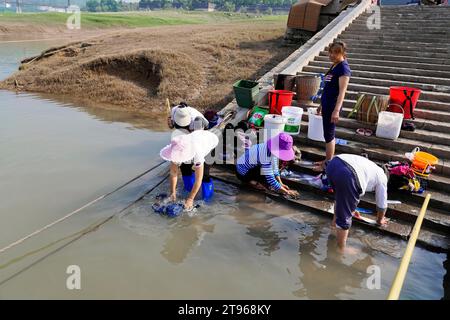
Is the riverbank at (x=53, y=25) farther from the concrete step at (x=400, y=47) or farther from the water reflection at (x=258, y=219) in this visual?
the water reflection at (x=258, y=219)

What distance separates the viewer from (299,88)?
809 centimetres

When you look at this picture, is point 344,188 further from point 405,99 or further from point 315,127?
point 405,99

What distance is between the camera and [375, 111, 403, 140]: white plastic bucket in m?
6.32

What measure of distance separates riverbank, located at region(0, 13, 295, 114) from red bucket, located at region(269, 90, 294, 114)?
3.48 metres

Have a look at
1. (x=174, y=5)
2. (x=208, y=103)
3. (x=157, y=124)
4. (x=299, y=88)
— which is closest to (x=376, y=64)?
(x=299, y=88)

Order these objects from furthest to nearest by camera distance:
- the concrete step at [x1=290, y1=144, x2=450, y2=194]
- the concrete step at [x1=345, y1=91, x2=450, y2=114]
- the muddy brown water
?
the concrete step at [x1=345, y1=91, x2=450, y2=114]
the concrete step at [x1=290, y1=144, x2=450, y2=194]
the muddy brown water

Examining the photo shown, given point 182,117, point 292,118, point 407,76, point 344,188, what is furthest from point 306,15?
point 344,188

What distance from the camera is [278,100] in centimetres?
744

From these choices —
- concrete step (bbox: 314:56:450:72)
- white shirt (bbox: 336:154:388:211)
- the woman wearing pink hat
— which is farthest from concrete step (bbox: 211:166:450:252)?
concrete step (bbox: 314:56:450:72)

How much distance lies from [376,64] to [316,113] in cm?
391

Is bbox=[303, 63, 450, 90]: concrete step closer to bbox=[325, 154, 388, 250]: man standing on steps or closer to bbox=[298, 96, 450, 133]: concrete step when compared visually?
bbox=[298, 96, 450, 133]: concrete step

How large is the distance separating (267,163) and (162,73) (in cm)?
813

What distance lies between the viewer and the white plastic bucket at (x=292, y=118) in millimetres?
6996
